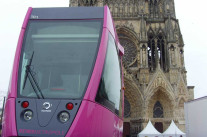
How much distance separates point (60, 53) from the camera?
4.47 m

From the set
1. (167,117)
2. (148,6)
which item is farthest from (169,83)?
(148,6)

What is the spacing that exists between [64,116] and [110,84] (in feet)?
4.32

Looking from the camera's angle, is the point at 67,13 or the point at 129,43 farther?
the point at 129,43

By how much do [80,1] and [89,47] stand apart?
24741mm

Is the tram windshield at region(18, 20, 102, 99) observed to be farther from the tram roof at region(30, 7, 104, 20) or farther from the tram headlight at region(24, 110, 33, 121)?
the tram headlight at region(24, 110, 33, 121)

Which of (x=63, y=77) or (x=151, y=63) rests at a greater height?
(x=151, y=63)

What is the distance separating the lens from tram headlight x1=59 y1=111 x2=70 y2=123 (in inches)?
146

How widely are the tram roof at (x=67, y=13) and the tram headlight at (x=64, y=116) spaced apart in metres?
2.11

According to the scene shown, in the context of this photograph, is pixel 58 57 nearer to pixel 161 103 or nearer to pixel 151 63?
pixel 161 103

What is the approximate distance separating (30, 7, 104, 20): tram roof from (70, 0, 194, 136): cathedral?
19143 millimetres

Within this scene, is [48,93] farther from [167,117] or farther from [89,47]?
[167,117]

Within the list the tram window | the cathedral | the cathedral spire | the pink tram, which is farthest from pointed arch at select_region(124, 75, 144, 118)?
the pink tram

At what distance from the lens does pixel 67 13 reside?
16.7 feet

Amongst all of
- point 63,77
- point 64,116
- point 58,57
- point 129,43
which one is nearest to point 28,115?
point 64,116
